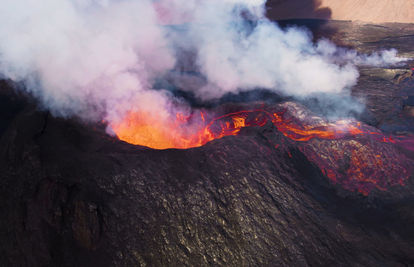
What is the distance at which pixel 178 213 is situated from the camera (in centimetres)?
452

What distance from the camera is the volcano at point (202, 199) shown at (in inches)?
164

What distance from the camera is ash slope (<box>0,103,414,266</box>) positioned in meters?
4.13

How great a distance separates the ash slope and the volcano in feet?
0.06

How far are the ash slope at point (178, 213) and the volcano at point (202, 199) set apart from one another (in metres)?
0.02

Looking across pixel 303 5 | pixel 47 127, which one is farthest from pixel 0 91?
pixel 303 5

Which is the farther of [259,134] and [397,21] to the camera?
[397,21]

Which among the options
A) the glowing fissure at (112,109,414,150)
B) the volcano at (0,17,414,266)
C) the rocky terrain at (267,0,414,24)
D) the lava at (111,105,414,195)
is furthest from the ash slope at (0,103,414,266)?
the rocky terrain at (267,0,414,24)

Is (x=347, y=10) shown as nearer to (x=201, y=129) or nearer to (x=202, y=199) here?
(x=201, y=129)

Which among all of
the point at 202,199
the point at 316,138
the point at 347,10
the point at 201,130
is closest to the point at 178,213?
the point at 202,199

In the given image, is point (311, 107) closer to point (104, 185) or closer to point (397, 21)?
point (104, 185)

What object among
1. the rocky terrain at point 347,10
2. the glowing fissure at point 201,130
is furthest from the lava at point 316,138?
the rocky terrain at point 347,10

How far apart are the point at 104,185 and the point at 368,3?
2846 centimetres

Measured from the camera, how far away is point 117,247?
4.11 metres

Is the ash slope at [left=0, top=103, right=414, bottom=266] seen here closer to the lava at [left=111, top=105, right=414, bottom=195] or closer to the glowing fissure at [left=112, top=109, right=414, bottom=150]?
the lava at [left=111, top=105, right=414, bottom=195]
